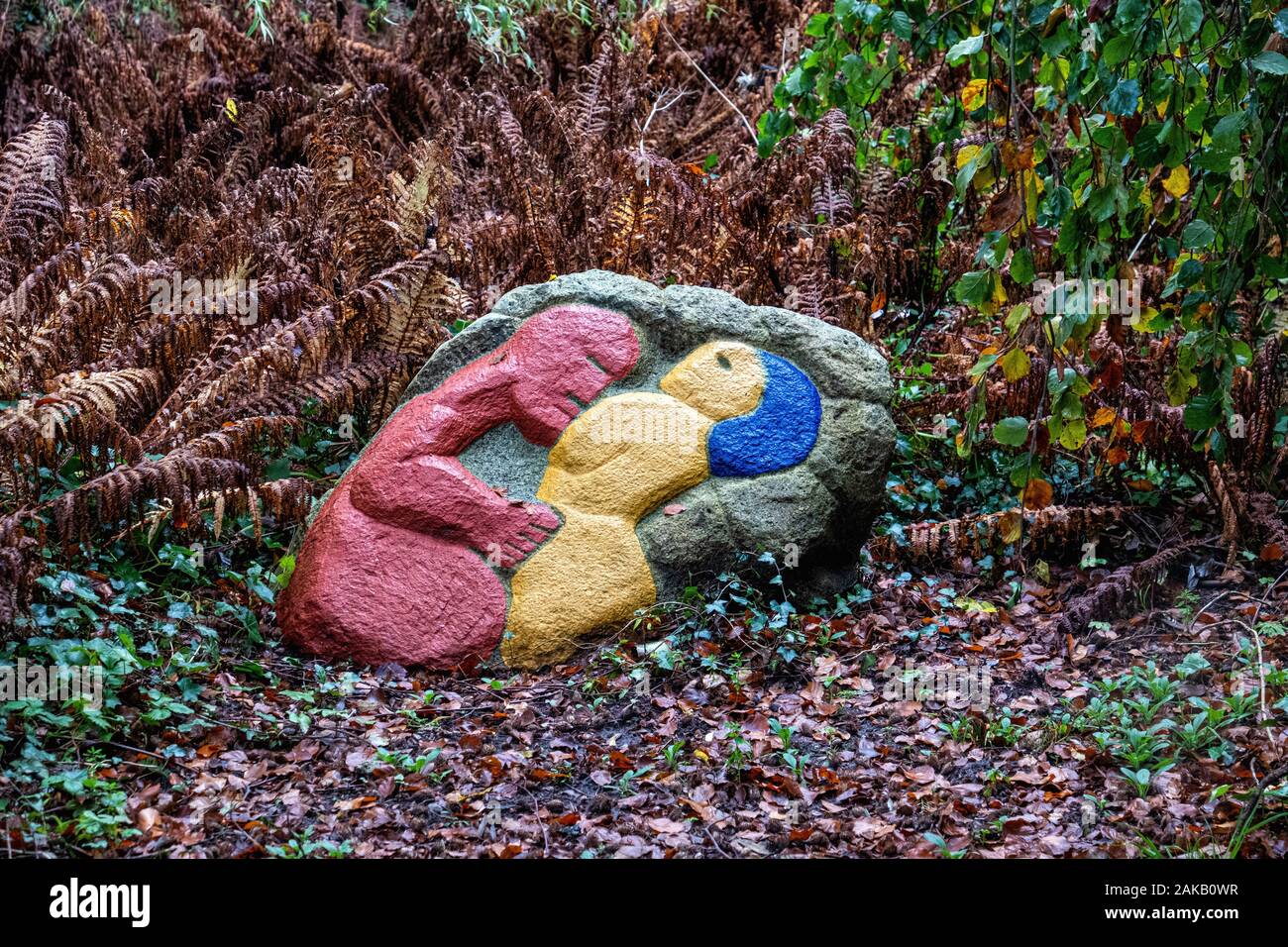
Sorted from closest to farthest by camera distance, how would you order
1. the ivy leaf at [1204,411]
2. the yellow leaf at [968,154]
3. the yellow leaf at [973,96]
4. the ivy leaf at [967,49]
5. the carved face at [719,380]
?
the ivy leaf at [967,49]
the yellow leaf at [968,154]
the ivy leaf at [1204,411]
the yellow leaf at [973,96]
the carved face at [719,380]

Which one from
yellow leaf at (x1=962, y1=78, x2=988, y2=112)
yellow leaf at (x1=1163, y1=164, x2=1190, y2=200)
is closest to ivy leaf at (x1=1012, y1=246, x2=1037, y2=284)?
yellow leaf at (x1=1163, y1=164, x2=1190, y2=200)

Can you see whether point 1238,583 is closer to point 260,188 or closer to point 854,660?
point 854,660

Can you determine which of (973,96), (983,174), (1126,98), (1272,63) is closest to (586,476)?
(973,96)

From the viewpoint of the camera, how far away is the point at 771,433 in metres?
4.44

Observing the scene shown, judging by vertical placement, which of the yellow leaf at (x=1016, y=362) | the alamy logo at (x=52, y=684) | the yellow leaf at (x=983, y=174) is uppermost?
the yellow leaf at (x=983, y=174)

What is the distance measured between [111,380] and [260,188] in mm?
2516

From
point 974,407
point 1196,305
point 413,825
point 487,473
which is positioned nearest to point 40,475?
point 487,473

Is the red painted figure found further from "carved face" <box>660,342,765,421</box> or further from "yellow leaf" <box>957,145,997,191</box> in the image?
"yellow leaf" <box>957,145,997,191</box>

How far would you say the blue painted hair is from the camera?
4.41 metres

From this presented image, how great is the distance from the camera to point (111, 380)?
13.3ft

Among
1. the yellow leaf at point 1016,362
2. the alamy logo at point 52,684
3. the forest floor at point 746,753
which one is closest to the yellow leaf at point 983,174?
the yellow leaf at point 1016,362
